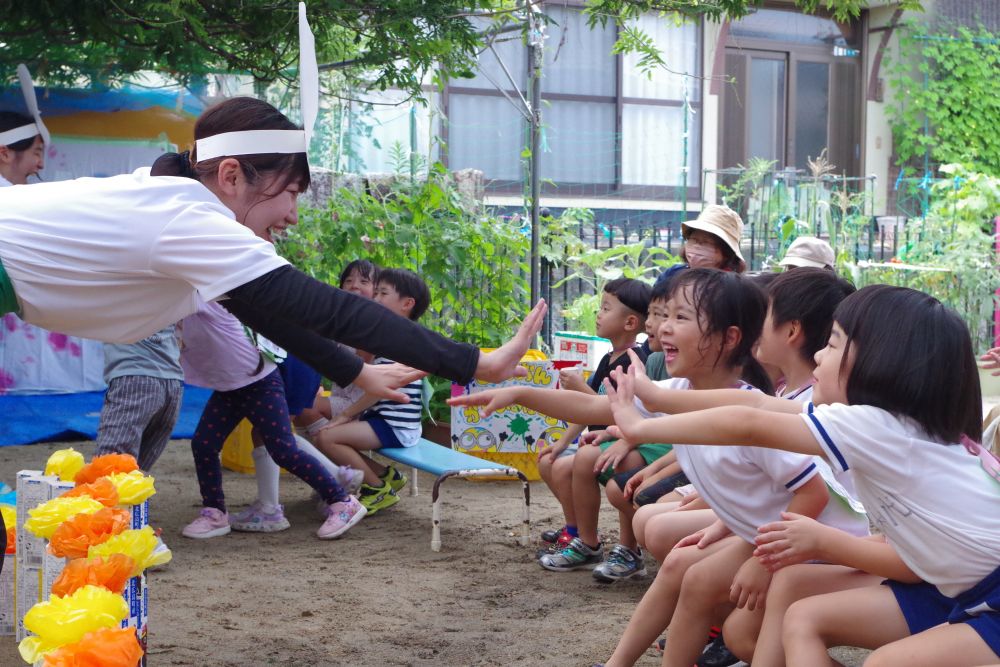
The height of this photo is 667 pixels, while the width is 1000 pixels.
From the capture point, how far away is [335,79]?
288 inches

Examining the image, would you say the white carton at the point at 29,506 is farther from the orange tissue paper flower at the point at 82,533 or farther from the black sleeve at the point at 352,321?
the black sleeve at the point at 352,321

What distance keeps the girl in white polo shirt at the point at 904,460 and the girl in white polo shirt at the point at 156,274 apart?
0.49 metres

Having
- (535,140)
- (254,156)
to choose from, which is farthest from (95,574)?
(535,140)

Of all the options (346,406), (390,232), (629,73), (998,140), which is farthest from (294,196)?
(998,140)

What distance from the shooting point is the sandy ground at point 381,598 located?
3.46 m

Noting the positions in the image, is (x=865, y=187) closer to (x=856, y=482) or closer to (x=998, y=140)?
(x=998, y=140)

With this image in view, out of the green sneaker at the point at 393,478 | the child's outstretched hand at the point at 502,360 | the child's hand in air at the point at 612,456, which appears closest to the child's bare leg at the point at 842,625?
the child's outstretched hand at the point at 502,360

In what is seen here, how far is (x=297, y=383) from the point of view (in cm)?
550

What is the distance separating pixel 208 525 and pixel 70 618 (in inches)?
107

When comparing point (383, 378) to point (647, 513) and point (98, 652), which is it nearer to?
point (98, 652)

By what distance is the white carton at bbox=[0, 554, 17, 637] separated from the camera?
347 cm

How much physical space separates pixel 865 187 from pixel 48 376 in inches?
354

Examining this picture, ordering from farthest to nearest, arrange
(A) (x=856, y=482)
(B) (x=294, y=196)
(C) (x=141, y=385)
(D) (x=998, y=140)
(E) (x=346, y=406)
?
(D) (x=998, y=140)
(E) (x=346, y=406)
(C) (x=141, y=385)
(B) (x=294, y=196)
(A) (x=856, y=482)

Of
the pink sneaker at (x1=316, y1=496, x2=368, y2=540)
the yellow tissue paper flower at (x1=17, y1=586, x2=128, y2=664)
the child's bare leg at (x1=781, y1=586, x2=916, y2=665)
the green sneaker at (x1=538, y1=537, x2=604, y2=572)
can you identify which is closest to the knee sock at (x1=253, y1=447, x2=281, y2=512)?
the pink sneaker at (x1=316, y1=496, x2=368, y2=540)
